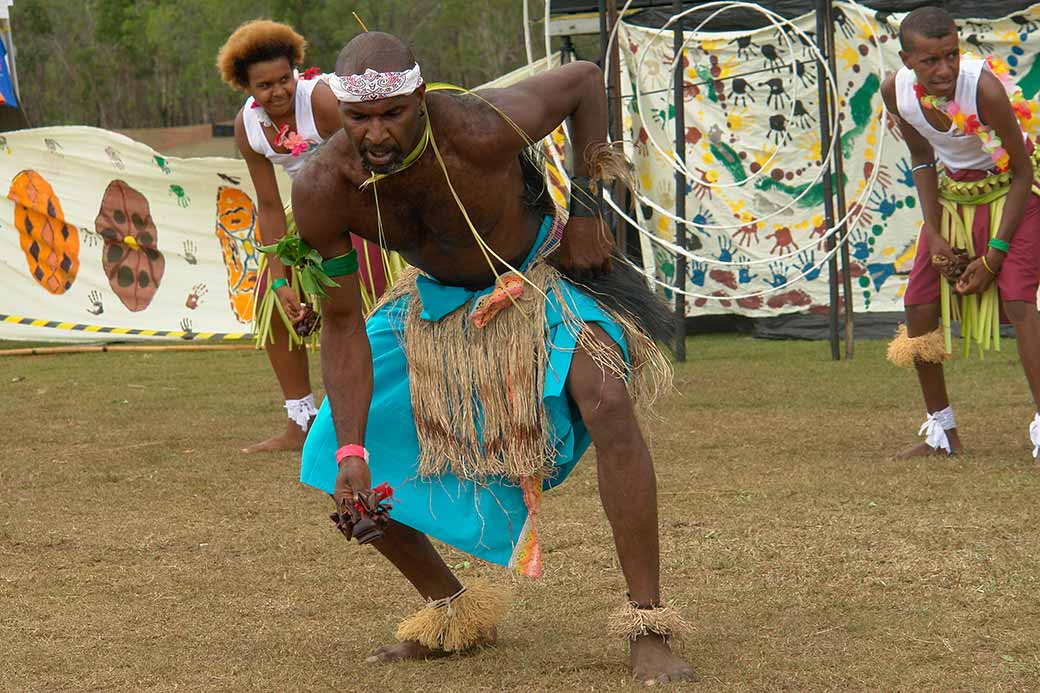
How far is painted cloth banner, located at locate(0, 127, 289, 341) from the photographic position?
10.2 m

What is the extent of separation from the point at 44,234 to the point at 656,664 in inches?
330

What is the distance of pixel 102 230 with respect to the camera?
1030 cm

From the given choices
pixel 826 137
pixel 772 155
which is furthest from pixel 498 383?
pixel 772 155

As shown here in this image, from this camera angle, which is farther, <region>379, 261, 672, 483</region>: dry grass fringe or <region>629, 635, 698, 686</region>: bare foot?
<region>379, 261, 672, 483</region>: dry grass fringe

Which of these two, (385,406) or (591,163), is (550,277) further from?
(385,406)

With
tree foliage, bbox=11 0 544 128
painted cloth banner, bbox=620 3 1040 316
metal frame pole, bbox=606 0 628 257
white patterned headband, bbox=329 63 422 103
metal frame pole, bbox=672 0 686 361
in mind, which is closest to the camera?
white patterned headband, bbox=329 63 422 103

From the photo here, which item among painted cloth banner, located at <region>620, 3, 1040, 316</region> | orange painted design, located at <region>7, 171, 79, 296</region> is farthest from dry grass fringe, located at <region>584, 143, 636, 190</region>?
orange painted design, located at <region>7, 171, 79, 296</region>

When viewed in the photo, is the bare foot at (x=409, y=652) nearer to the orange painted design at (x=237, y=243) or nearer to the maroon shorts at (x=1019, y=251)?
the maroon shorts at (x=1019, y=251)

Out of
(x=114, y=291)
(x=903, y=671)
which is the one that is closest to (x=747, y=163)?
(x=114, y=291)

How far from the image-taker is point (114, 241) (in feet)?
33.9

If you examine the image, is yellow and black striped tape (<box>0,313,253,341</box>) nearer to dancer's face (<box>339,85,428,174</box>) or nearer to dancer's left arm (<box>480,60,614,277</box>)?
dancer's left arm (<box>480,60,614,277</box>)

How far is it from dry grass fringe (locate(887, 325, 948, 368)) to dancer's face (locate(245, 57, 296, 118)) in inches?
96.2

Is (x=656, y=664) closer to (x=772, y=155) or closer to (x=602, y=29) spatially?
(x=602, y=29)

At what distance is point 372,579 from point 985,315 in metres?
2.62
